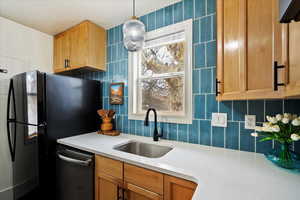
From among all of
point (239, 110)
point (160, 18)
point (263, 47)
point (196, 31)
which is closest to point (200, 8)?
point (196, 31)

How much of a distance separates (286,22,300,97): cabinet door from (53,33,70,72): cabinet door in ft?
7.85

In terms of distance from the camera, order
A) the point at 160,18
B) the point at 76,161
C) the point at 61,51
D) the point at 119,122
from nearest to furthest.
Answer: the point at 76,161
the point at 160,18
the point at 119,122
the point at 61,51

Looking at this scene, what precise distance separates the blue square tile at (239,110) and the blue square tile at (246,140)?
0.21 feet

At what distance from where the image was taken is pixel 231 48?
976 mm

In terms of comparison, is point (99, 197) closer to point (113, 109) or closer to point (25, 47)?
point (113, 109)

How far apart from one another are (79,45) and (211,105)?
1.88 metres

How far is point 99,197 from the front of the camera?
47.4 inches

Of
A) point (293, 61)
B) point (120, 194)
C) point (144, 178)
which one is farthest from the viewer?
point (120, 194)

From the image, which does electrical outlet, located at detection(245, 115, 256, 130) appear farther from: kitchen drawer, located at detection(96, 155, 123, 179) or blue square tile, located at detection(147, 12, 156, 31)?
blue square tile, located at detection(147, 12, 156, 31)

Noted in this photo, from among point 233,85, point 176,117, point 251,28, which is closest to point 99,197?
point 176,117

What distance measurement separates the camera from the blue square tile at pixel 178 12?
1487 mm

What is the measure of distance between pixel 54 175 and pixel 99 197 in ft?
2.11

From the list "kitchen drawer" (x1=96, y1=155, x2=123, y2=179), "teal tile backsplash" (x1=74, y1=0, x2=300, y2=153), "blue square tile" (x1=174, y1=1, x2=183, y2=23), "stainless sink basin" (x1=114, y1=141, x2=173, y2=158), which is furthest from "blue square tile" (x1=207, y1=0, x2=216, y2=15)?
"kitchen drawer" (x1=96, y1=155, x2=123, y2=179)

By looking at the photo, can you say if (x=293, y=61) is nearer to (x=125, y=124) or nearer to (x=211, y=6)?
(x=211, y=6)
